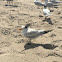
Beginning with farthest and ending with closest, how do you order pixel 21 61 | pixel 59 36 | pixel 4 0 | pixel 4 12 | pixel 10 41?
pixel 4 0 < pixel 4 12 < pixel 59 36 < pixel 10 41 < pixel 21 61

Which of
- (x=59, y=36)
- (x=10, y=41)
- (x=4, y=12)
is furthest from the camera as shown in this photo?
(x=4, y=12)

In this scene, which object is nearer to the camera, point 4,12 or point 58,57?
point 58,57

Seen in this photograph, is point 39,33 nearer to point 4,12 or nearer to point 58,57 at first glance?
point 58,57

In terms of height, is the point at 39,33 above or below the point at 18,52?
above

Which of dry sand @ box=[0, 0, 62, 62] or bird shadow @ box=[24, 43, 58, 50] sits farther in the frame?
bird shadow @ box=[24, 43, 58, 50]

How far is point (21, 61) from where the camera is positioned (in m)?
5.19

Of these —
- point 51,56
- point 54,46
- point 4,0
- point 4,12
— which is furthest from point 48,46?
point 4,0

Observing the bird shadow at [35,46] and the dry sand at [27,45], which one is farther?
the bird shadow at [35,46]

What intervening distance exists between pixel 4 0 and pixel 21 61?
38.1 ft

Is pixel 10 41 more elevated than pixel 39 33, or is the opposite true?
pixel 39 33

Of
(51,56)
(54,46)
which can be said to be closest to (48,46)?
(54,46)

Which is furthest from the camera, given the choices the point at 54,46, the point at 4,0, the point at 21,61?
the point at 4,0

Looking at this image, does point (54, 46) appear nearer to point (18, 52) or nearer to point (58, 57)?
point (58, 57)

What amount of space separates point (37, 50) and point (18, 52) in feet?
2.19
